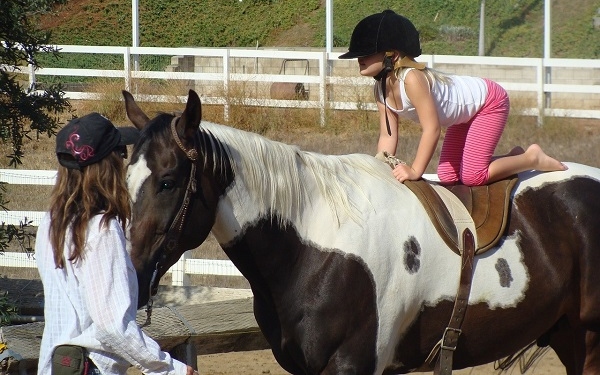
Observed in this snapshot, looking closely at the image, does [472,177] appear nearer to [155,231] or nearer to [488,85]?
[488,85]

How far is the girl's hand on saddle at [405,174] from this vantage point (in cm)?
343

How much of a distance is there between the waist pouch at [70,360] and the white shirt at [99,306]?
2cm

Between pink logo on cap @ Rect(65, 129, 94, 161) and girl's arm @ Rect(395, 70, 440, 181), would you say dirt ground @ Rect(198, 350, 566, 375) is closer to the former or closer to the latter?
girl's arm @ Rect(395, 70, 440, 181)

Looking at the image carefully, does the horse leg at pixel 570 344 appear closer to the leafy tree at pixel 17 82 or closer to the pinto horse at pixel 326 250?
the pinto horse at pixel 326 250

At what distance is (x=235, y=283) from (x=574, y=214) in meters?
4.47

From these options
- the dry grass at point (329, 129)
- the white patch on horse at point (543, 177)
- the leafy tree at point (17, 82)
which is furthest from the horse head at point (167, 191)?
the dry grass at point (329, 129)

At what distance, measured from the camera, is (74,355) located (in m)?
2.21

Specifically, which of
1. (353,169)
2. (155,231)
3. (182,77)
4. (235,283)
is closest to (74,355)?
(155,231)

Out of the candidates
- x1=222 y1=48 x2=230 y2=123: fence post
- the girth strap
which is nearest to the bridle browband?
the girth strap

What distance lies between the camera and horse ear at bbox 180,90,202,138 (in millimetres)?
2914

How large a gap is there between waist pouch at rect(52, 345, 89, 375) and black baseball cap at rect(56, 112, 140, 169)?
48 cm

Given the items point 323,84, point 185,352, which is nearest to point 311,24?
point 323,84

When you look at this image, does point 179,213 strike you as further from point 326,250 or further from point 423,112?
point 423,112

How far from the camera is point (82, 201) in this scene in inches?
86.4
